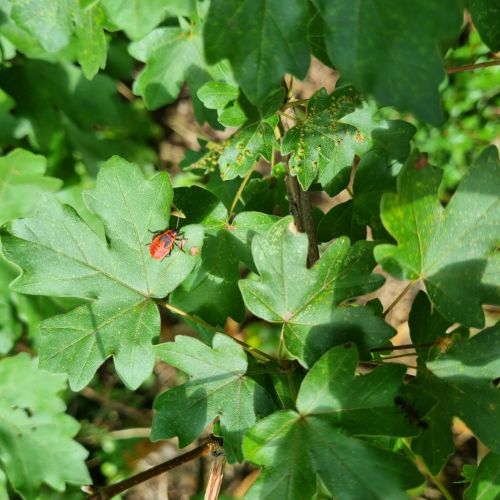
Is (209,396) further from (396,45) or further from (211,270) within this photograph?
(396,45)

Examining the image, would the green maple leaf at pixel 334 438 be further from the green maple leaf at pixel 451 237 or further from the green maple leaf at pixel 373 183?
the green maple leaf at pixel 373 183

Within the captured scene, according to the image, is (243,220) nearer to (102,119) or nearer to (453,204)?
(453,204)

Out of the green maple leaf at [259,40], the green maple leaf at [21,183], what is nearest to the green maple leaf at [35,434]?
the green maple leaf at [21,183]

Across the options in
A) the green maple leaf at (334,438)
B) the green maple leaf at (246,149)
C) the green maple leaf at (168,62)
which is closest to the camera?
the green maple leaf at (334,438)

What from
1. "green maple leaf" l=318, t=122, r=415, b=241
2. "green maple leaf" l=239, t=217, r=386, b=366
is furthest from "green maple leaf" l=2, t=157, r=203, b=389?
"green maple leaf" l=318, t=122, r=415, b=241

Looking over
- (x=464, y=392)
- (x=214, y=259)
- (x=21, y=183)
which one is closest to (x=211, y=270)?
(x=214, y=259)

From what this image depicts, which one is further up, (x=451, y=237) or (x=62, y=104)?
(x=451, y=237)

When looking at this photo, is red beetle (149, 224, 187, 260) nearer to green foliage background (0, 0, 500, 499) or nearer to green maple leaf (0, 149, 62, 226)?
green foliage background (0, 0, 500, 499)
